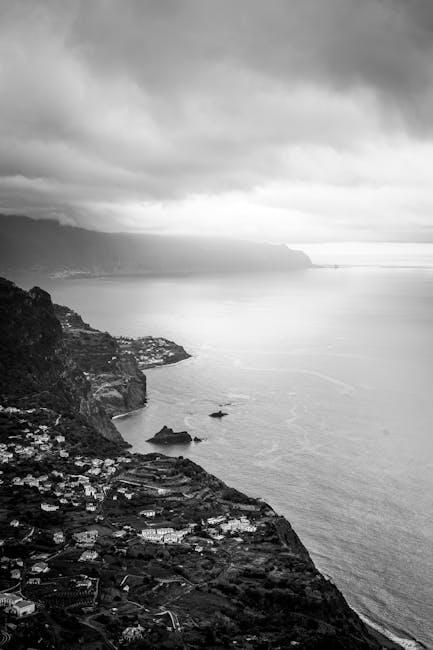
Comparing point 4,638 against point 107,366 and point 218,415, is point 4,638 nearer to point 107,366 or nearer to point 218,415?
point 218,415

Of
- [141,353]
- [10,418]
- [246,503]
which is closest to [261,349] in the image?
[141,353]

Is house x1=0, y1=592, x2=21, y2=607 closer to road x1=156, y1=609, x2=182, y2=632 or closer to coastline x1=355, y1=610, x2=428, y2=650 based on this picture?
road x1=156, y1=609, x2=182, y2=632

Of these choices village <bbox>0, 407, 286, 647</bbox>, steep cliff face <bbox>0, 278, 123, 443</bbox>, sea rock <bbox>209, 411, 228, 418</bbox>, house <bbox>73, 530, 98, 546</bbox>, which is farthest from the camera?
sea rock <bbox>209, 411, 228, 418</bbox>

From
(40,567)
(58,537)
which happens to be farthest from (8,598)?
(58,537)

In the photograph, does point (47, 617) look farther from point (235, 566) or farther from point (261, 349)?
point (261, 349)

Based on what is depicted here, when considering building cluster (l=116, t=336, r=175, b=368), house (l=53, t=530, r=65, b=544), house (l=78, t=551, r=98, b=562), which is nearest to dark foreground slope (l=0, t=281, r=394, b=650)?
house (l=78, t=551, r=98, b=562)

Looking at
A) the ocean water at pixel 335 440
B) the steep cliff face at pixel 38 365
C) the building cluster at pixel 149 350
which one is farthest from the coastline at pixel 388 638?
the building cluster at pixel 149 350
